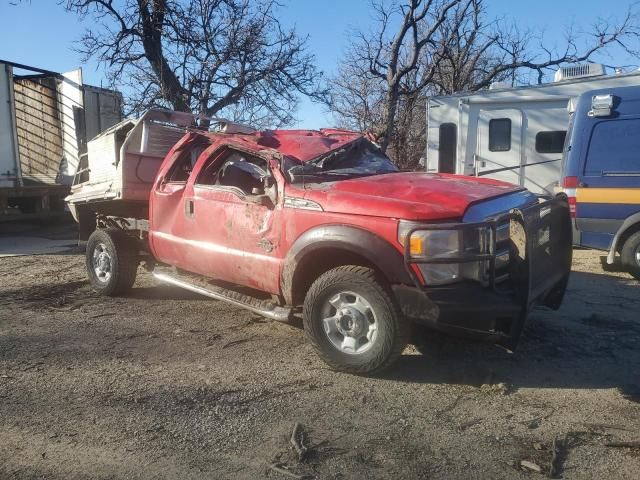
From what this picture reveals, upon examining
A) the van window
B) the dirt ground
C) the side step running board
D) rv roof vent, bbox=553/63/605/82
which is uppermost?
rv roof vent, bbox=553/63/605/82

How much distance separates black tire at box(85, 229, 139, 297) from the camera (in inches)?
245

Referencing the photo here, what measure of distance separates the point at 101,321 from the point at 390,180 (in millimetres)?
3160

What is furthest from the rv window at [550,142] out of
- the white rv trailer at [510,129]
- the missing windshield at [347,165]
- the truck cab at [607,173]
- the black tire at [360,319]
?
the black tire at [360,319]

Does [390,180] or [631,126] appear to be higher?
[631,126]

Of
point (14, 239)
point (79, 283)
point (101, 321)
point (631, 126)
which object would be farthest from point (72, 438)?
point (14, 239)

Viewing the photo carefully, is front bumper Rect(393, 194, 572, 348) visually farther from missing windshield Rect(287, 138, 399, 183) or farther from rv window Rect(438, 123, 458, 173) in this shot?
rv window Rect(438, 123, 458, 173)

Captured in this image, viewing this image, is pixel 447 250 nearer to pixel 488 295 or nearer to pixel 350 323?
pixel 488 295

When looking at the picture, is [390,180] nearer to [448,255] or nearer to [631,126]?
[448,255]

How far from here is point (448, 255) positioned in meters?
3.62

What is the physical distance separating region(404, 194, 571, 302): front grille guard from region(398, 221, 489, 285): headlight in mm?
18

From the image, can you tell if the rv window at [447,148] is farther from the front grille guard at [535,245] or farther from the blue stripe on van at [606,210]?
the front grille guard at [535,245]

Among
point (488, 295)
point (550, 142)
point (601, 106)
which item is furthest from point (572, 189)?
point (488, 295)

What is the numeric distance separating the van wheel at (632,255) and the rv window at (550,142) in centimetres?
345

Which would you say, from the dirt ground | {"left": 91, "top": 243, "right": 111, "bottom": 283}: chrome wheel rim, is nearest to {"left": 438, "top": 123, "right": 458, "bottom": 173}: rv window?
the dirt ground
